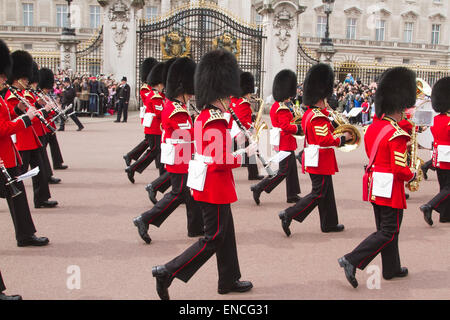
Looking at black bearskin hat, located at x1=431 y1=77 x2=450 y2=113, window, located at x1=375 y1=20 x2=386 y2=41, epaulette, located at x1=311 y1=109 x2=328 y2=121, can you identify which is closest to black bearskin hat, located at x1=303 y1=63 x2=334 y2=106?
epaulette, located at x1=311 y1=109 x2=328 y2=121

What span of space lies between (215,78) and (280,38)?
50.7 feet

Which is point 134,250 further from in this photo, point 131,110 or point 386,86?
point 131,110

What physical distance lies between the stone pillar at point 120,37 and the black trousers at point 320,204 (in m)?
13.4

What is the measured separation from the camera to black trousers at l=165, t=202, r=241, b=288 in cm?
376

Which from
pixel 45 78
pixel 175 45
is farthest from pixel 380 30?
pixel 45 78

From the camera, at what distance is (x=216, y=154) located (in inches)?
148

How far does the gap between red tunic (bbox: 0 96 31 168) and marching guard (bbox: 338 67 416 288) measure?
9.55ft

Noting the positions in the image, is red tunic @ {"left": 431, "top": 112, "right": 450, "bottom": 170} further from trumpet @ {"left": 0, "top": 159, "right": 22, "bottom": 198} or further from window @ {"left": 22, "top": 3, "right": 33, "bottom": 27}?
window @ {"left": 22, "top": 3, "right": 33, "bottom": 27}

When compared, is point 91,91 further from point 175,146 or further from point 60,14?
point 60,14

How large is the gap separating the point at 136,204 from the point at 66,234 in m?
1.37

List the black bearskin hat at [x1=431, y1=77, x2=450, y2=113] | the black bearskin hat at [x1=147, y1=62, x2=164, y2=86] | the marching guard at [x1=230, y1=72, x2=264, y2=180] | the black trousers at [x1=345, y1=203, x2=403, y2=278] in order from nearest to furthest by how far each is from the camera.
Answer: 1. the black trousers at [x1=345, y1=203, x2=403, y2=278]
2. the black bearskin hat at [x1=431, y1=77, x2=450, y2=113]
3. the black bearskin hat at [x1=147, y1=62, x2=164, y2=86]
4. the marching guard at [x1=230, y1=72, x2=264, y2=180]

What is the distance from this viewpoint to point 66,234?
17.7 ft
